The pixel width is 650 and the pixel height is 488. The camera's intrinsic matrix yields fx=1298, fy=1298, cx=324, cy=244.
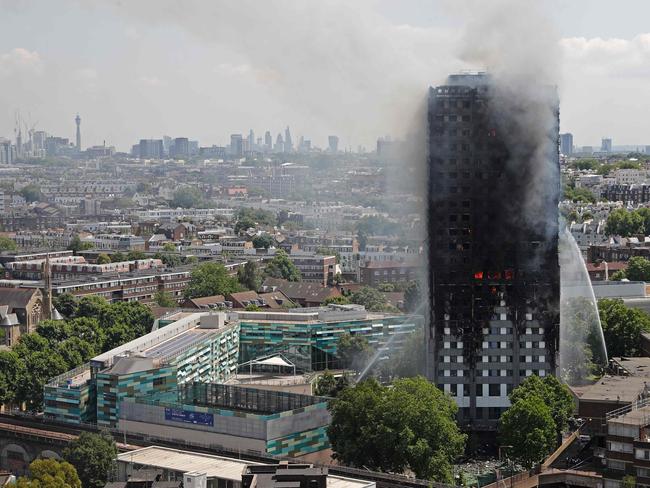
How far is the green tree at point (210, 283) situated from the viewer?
66.7 meters

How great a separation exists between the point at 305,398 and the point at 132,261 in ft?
147

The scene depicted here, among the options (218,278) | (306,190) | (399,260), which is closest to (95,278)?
(218,278)

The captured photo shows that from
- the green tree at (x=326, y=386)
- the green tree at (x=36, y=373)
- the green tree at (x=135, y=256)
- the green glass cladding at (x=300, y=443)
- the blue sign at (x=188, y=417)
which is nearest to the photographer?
the green glass cladding at (x=300, y=443)

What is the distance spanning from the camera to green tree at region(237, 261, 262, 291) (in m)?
71.9

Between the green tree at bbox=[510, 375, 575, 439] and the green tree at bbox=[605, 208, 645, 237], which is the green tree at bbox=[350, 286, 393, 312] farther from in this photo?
the green tree at bbox=[605, 208, 645, 237]

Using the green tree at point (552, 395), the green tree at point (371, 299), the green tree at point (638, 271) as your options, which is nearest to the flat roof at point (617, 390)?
the green tree at point (552, 395)

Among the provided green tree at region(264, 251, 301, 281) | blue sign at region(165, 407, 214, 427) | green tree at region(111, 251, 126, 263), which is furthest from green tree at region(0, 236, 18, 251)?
blue sign at region(165, 407, 214, 427)

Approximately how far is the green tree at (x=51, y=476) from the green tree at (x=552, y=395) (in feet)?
39.7

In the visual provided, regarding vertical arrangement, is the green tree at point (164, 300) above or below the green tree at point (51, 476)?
above

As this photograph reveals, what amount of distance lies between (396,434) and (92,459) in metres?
7.73

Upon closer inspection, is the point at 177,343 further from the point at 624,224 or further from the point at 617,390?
the point at 624,224

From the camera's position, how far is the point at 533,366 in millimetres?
39438

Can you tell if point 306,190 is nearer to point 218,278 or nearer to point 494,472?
point 218,278

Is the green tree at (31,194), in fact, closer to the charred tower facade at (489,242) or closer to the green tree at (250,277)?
the green tree at (250,277)
